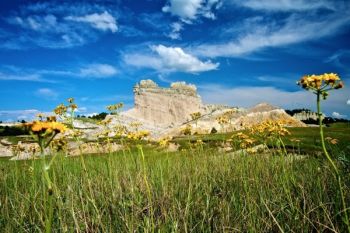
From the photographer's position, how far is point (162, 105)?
124 meters

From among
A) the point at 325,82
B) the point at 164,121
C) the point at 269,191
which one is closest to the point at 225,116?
the point at 269,191

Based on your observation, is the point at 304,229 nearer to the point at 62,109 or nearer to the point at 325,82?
the point at 325,82

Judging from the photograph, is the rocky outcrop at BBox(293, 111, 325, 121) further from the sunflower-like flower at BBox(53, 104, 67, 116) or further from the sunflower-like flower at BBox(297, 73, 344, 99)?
the sunflower-like flower at BBox(297, 73, 344, 99)

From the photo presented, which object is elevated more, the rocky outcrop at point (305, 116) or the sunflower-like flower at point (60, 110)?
the rocky outcrop at point (305, 116)

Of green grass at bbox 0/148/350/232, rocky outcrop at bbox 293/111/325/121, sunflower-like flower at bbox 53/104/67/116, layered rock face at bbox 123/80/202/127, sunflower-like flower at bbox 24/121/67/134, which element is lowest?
green grass at bbox 0/148/350/232

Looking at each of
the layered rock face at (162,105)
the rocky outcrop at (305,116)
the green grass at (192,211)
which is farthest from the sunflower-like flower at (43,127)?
the layered rock face at (162,105)

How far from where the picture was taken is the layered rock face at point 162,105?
12006 cm

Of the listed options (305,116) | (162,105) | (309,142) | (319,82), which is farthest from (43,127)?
(162,105)

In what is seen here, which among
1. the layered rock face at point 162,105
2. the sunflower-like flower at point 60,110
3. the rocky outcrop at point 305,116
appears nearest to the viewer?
the sunflower-like flower at point 60,110

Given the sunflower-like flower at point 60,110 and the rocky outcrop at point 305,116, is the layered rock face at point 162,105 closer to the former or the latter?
the rocky outcrop at point 305,116

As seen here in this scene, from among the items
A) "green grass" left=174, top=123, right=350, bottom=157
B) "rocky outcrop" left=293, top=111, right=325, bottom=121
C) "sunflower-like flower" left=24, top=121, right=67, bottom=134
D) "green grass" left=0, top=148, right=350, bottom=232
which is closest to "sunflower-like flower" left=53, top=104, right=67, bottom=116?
"green grass" left=0, top=148, right=350, bottom=232

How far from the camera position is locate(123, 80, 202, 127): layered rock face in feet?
394

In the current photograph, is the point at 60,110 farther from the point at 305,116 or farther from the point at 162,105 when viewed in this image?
the point at 162,105

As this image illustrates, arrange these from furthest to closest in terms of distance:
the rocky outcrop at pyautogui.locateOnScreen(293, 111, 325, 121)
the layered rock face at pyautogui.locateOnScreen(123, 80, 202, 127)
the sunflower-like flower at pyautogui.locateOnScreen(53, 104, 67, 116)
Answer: the layered rock face at pyautogui.locateOnScreen(123, 80, 202, 127)
the rocky outcrop at pyautogui.locateOnScreen(293, 111, 325, 121)
the sunflower-like flower at pyautogui.locateOnScreen(53, 104, 67, 116)
